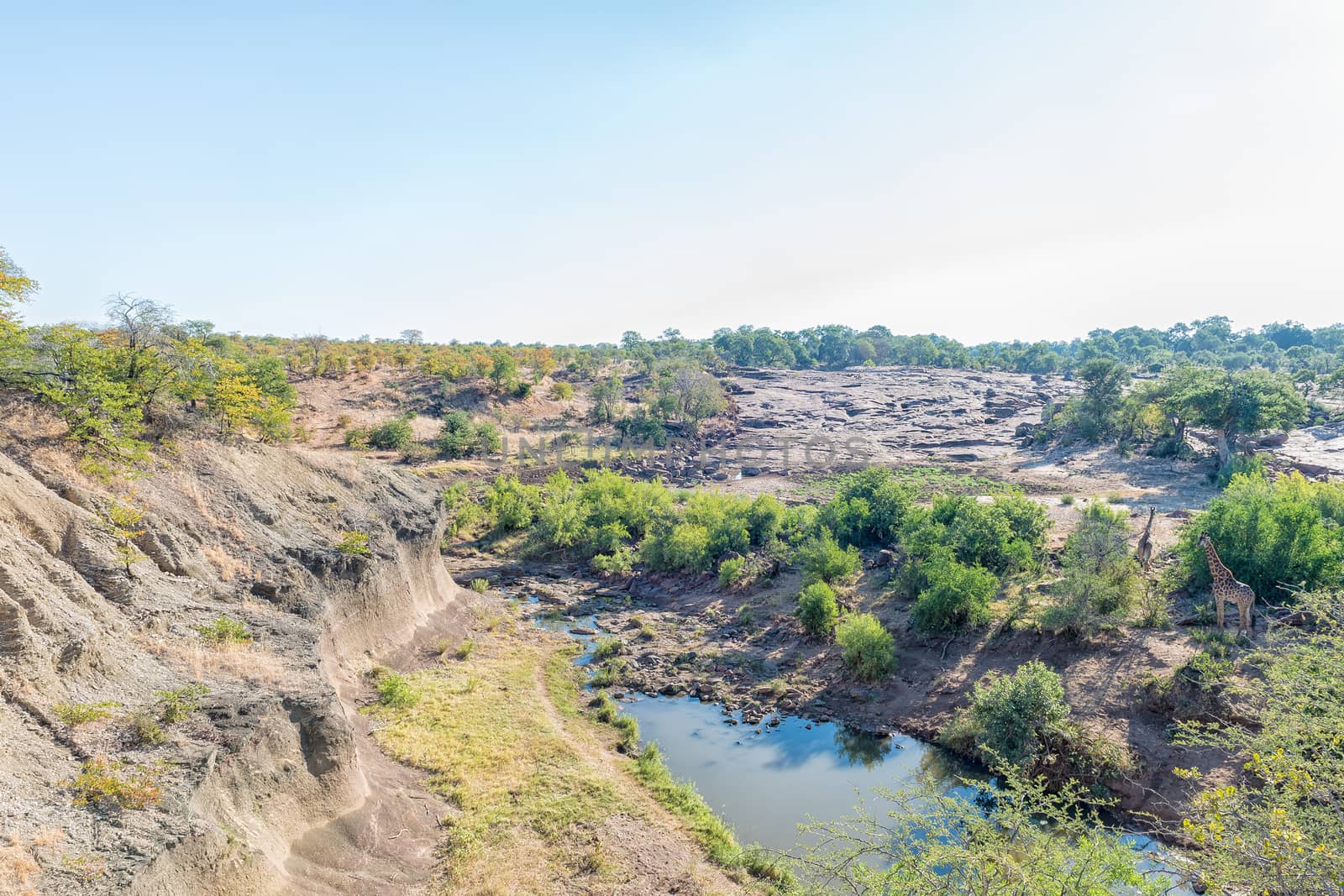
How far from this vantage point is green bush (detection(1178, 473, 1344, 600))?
19.5 meters

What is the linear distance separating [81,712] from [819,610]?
70.2 ft

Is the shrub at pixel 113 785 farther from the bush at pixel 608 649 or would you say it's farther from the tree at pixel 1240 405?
the tree at pixel 1240 405

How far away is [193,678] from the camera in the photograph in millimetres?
12836

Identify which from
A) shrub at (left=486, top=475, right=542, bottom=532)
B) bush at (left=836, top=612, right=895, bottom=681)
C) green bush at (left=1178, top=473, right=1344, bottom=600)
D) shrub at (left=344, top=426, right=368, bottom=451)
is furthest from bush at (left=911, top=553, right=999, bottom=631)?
shrub at (left=344, top=426, right=368, bottom=451)

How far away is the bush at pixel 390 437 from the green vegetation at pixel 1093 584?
45029mm

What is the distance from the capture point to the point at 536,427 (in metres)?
64.9

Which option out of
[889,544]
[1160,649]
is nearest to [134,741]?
[1160,649]

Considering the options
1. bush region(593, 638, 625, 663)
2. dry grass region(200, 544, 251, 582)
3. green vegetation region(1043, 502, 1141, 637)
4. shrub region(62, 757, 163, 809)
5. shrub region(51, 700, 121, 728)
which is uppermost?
dry grass region(200, 544, 251, 582)

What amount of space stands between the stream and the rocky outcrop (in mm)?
7831

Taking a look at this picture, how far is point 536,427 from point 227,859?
5571cm

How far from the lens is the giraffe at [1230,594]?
60.0ft

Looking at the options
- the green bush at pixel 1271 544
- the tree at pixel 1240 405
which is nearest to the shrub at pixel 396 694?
the green bush at pixel 1271 544

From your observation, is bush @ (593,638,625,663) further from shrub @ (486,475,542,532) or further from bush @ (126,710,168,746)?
bush @ (126,710,168,746)

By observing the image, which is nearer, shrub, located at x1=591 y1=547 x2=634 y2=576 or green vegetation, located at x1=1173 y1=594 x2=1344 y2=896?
green vegetation, located at x1=1173 y1=594 x2=1344 y2=896
